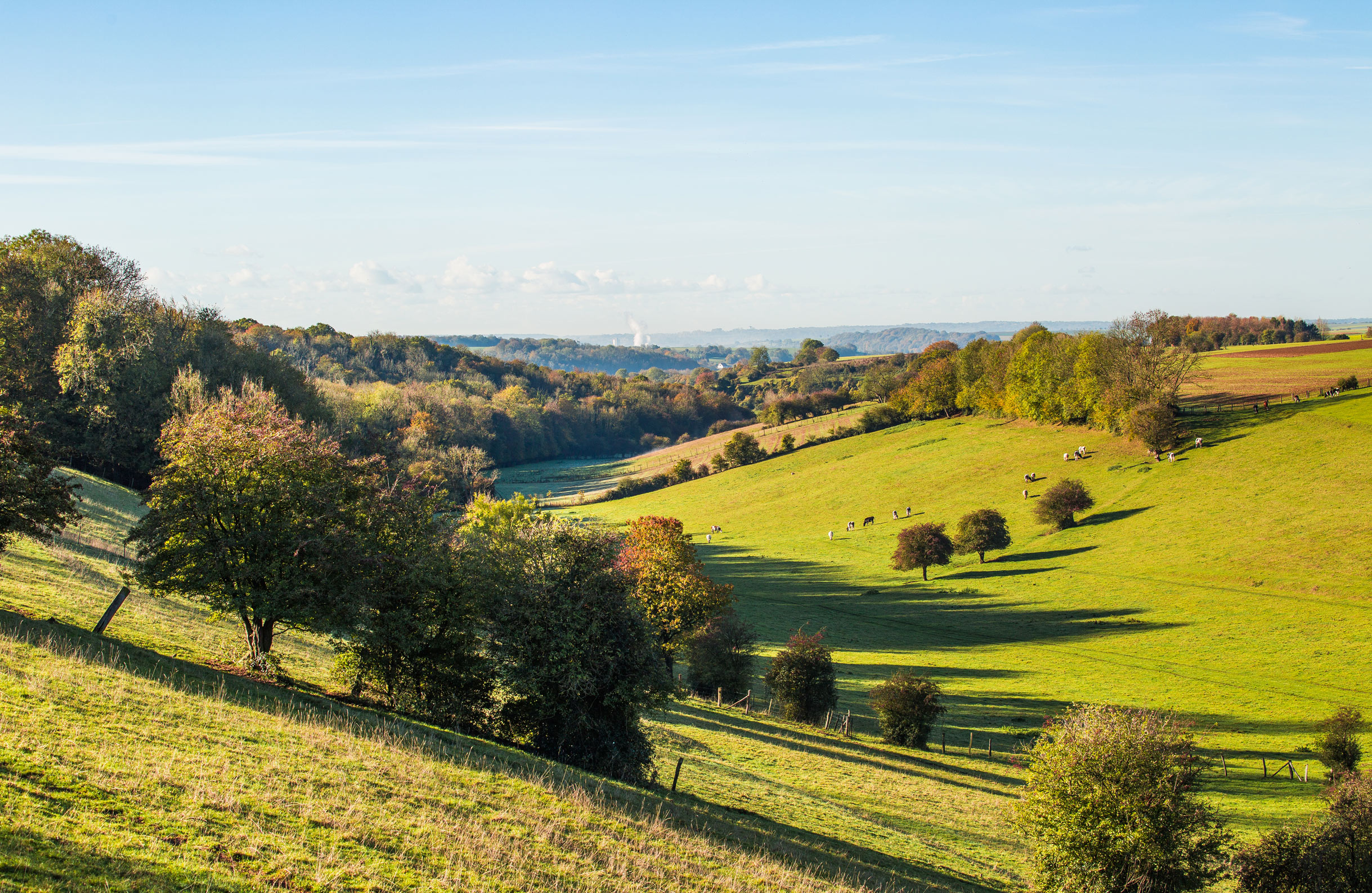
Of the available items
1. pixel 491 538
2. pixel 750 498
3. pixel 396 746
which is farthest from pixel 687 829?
pixel 750 498

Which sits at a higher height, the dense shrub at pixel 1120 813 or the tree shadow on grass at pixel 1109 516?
the tree shadow on grass at pixel 1109 516

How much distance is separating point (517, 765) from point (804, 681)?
22.4 metres

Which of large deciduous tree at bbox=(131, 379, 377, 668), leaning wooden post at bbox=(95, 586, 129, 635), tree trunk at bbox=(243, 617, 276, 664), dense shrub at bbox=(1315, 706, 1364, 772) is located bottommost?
dense shrub at bbox=(1315, 706, 1364, 772)

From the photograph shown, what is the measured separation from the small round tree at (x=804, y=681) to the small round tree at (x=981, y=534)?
120ft

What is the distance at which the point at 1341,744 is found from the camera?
32062 mm

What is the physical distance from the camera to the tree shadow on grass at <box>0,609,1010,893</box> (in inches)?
716

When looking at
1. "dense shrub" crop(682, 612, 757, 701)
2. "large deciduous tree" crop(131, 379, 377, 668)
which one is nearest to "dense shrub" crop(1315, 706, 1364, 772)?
"dense shrub" crop(682, 612, 757, 701)

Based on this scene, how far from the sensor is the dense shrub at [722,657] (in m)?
41.7

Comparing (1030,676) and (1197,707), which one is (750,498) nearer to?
(1030,676)

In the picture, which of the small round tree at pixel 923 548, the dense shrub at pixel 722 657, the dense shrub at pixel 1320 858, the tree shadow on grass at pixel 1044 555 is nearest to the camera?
the dense shrub at pixel 1320 858

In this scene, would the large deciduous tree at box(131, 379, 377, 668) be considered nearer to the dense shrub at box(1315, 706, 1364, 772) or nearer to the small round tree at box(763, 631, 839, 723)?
the small round tree at box(763, 631, 839, 723)

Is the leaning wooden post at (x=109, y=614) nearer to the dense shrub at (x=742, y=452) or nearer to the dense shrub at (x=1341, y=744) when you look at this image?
the dense shrub at (x=1341, y=744)

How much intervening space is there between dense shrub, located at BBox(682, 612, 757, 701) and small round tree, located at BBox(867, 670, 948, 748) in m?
7.65

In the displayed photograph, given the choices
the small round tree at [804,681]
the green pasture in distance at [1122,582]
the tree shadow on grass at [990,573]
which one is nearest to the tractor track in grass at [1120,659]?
the green pasture in distance at [1122,582]
